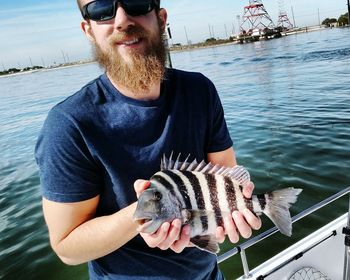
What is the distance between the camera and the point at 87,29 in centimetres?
216

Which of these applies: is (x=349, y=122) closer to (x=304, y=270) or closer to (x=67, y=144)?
(x=304, y=270)

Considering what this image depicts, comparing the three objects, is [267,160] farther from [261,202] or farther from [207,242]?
[207,242]

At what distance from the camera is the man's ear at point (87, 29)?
212cm

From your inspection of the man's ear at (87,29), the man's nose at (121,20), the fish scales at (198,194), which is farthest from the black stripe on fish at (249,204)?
the man's ear at (87,29)

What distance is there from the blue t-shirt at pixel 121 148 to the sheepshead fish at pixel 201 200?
10.1 inches

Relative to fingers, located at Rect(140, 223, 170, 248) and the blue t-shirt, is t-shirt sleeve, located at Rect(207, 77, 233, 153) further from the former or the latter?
fingers, located at Rect(140, 223, 170, 248)

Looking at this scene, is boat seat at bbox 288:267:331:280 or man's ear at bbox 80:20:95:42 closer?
man's ear at bbox 80:20:95:42

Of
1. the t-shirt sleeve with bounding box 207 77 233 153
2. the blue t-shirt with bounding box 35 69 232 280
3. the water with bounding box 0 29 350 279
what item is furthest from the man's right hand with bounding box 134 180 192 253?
the water with bounding box 0 29 350 279

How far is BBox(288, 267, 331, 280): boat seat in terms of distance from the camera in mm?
3373

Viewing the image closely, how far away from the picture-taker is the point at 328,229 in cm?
357

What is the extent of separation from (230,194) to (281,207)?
0.91ft

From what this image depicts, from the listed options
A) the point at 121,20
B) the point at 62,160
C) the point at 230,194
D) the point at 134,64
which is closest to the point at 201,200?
the point at 230,194

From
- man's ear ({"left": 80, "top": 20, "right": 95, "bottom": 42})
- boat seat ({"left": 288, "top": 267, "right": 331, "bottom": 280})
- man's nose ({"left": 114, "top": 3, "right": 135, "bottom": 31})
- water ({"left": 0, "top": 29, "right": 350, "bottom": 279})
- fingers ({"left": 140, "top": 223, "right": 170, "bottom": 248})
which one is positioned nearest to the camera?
fingers ({"left": 140, "top": 223, "right": 170, "bottom": 248})

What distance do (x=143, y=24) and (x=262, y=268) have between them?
236cm
